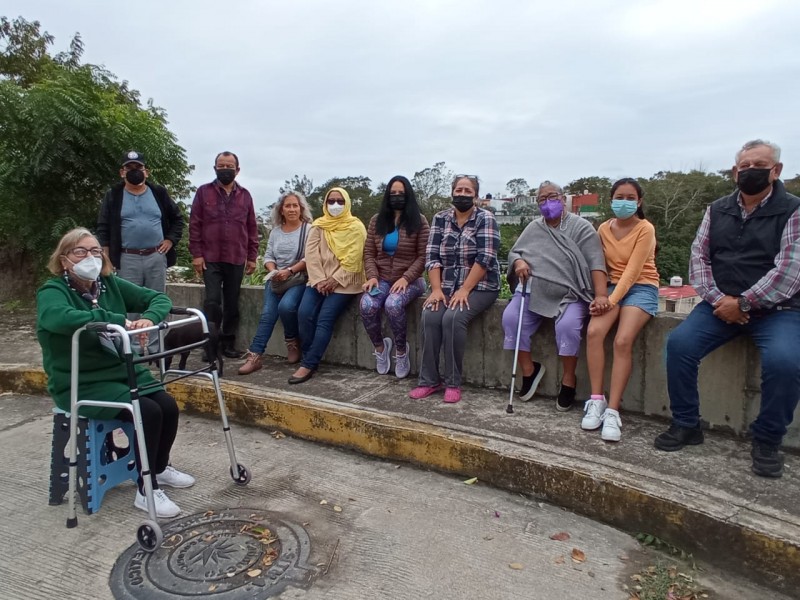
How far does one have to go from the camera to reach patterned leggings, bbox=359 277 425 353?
4.72 m

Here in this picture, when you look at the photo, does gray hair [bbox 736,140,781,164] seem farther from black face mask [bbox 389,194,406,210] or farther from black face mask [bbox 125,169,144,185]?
black face mask [bbox 125,169,144,185]

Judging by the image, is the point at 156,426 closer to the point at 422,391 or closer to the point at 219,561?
the point at 219,561

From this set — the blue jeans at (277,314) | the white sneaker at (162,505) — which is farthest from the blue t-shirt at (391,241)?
the white sneaker at (162,505)

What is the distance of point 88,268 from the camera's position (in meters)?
3.14

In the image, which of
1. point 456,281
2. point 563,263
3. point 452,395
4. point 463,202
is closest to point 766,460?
point 563,263

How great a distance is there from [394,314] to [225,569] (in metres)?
2.45

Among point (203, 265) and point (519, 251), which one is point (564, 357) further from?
point (203, 265)

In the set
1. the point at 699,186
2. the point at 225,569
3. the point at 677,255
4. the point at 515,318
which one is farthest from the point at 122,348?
the point at 699,186

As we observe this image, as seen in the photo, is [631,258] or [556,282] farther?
[556,282]

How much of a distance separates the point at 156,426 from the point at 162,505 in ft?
1.39

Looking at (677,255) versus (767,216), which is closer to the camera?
(767,216)

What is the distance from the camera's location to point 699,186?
43.2m

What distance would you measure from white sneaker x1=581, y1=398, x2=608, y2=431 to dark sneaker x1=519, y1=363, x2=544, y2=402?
0.52 m

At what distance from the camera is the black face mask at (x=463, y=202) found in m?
4.50
